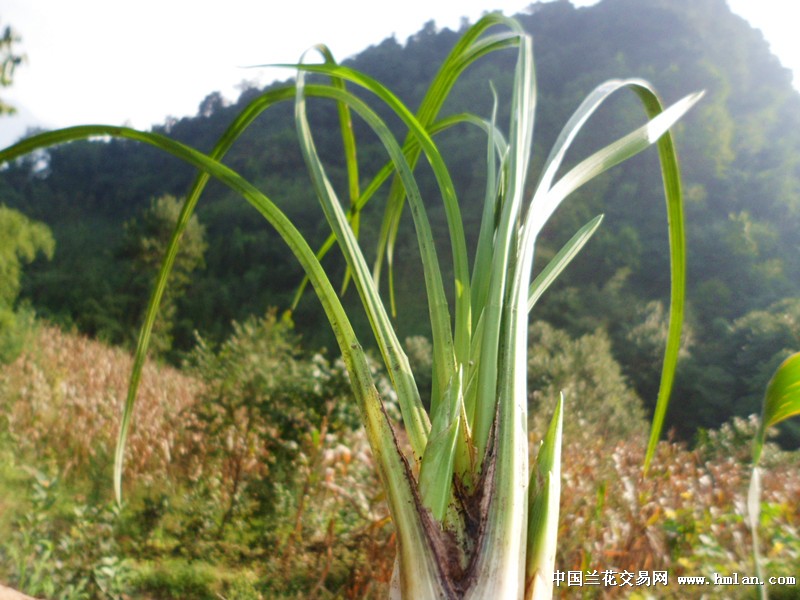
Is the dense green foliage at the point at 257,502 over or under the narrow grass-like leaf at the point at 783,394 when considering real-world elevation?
over

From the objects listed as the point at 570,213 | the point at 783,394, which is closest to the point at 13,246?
the point at 783,394

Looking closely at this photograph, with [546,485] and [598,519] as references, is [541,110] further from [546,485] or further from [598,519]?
[546,485]

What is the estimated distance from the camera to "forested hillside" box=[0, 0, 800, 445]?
225 inches

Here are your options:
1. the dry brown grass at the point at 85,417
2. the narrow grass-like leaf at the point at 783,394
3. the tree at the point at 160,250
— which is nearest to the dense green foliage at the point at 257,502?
the dry brown grass at the point at 85,417

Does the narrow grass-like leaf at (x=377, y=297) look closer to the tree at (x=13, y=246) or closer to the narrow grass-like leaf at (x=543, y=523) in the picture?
the narrow grass-like leaf at (x=543, y=523)

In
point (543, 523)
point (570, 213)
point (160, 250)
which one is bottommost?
point (543, 523)

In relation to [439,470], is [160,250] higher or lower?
higher

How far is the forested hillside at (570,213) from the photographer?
570 centimetres

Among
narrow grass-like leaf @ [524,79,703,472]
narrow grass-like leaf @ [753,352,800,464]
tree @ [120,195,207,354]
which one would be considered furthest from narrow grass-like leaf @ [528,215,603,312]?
tree @ [120,195,207,354]

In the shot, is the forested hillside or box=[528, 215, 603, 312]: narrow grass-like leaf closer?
box=[528, 215, 603, 312]: narrow grass-like leaf

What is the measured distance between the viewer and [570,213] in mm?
6746

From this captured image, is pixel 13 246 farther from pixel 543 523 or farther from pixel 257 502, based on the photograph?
pixel 543 523

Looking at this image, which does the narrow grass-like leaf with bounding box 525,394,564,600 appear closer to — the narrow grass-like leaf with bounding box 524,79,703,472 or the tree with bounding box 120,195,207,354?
the narrow grass-like leaf with bounding box 524,79,703,472

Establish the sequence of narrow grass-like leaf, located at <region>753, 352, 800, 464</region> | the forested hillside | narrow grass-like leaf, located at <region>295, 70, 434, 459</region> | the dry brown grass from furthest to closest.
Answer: the forested hillside, the dry brown grass, narrow grass-like leaf, located at <region>295, 70, 434, 459</region>, narrow grass-like leaf, located at <region>753, 352, 800, 464</region>
